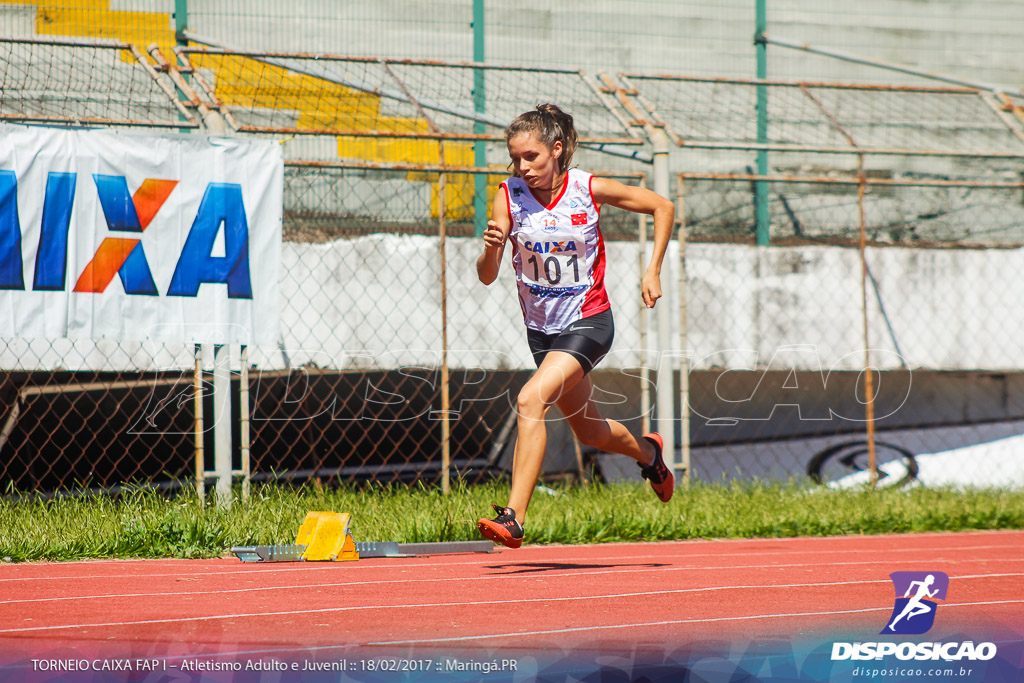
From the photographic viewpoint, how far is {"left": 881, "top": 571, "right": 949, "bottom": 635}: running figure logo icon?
3.21 m

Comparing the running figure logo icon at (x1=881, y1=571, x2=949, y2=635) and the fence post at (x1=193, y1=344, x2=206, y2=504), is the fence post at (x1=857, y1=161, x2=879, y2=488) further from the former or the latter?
the fence post at (x1=193, y1=344, x2=206, y2=504)

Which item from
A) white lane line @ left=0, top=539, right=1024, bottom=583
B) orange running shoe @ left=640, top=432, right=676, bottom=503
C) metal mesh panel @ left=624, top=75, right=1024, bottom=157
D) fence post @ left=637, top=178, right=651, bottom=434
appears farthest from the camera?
metal mesh panel @ left=624, top=75, right=1024, bottom=157

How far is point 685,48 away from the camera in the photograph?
1002cm

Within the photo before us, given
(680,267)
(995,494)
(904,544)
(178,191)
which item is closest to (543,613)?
(904,544)

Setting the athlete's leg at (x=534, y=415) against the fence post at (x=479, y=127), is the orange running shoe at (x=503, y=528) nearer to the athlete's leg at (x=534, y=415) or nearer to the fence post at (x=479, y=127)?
the athlete's leg at (x=534, y=415)

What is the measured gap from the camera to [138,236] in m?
5.73

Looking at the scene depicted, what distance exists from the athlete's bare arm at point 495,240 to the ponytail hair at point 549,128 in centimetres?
26

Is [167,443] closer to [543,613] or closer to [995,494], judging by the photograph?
[543,613]

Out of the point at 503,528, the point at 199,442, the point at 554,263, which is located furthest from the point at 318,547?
the point at 554,263

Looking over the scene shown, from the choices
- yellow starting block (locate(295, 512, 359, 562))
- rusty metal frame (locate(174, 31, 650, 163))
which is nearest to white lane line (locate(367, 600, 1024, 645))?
yellow starting block (locate(295, 512, 359, 562))

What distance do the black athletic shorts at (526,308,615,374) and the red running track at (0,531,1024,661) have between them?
2.96 feet

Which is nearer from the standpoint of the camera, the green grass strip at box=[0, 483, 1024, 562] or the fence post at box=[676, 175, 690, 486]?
the green grass strip at box=[0, 483, 1024, 562]

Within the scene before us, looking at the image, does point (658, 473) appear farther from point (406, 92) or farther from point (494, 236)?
point (406, 92)

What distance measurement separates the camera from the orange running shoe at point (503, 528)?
3828mm
